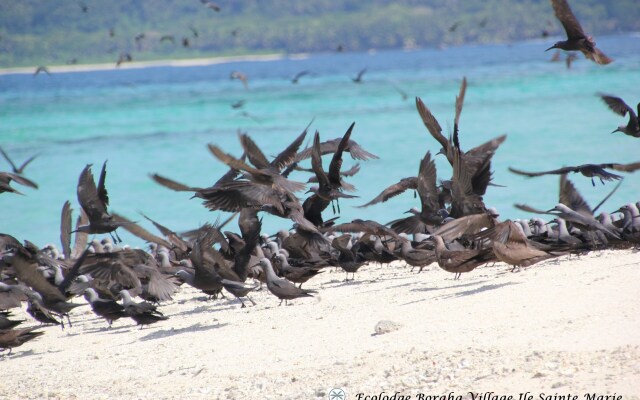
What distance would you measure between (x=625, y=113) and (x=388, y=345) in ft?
16.0

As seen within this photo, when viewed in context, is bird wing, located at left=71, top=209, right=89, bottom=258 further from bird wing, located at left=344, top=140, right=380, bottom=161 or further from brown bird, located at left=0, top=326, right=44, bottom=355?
brown bird, located at left=0, top=326, right=44, bottom=355

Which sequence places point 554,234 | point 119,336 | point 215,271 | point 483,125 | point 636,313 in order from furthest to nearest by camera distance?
point 483,125 < point 554,234 < point 215,271 < point 119,336 < point 636,313

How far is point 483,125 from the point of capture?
39031 millimetres

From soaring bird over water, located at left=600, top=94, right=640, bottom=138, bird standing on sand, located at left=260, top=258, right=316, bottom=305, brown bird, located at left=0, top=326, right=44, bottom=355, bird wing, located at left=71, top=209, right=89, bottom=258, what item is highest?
soaring bird over water, located at left=600, top=94, right=640, bottom=138

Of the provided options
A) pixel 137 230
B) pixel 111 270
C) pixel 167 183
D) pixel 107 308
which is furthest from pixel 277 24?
pixel 167 183

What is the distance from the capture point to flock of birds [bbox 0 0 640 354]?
32.5 feet

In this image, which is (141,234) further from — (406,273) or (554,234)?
(554,234)

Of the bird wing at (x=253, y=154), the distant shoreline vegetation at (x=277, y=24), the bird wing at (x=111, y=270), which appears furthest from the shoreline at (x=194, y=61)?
the bird wing at (x=253, y=154)

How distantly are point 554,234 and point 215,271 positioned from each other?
13.7 feet

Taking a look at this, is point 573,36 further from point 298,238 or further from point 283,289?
point 298,238

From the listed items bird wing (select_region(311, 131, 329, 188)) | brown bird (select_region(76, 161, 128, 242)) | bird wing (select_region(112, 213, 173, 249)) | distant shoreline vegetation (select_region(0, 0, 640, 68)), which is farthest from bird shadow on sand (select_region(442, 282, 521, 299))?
distant shoreline vegetation (select_region(0, 0, 640, 68))

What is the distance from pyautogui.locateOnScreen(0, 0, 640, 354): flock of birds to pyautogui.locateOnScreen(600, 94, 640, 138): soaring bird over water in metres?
0.02

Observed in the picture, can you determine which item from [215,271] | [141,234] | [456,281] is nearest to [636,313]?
[456,281]

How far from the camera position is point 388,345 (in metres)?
7.33
